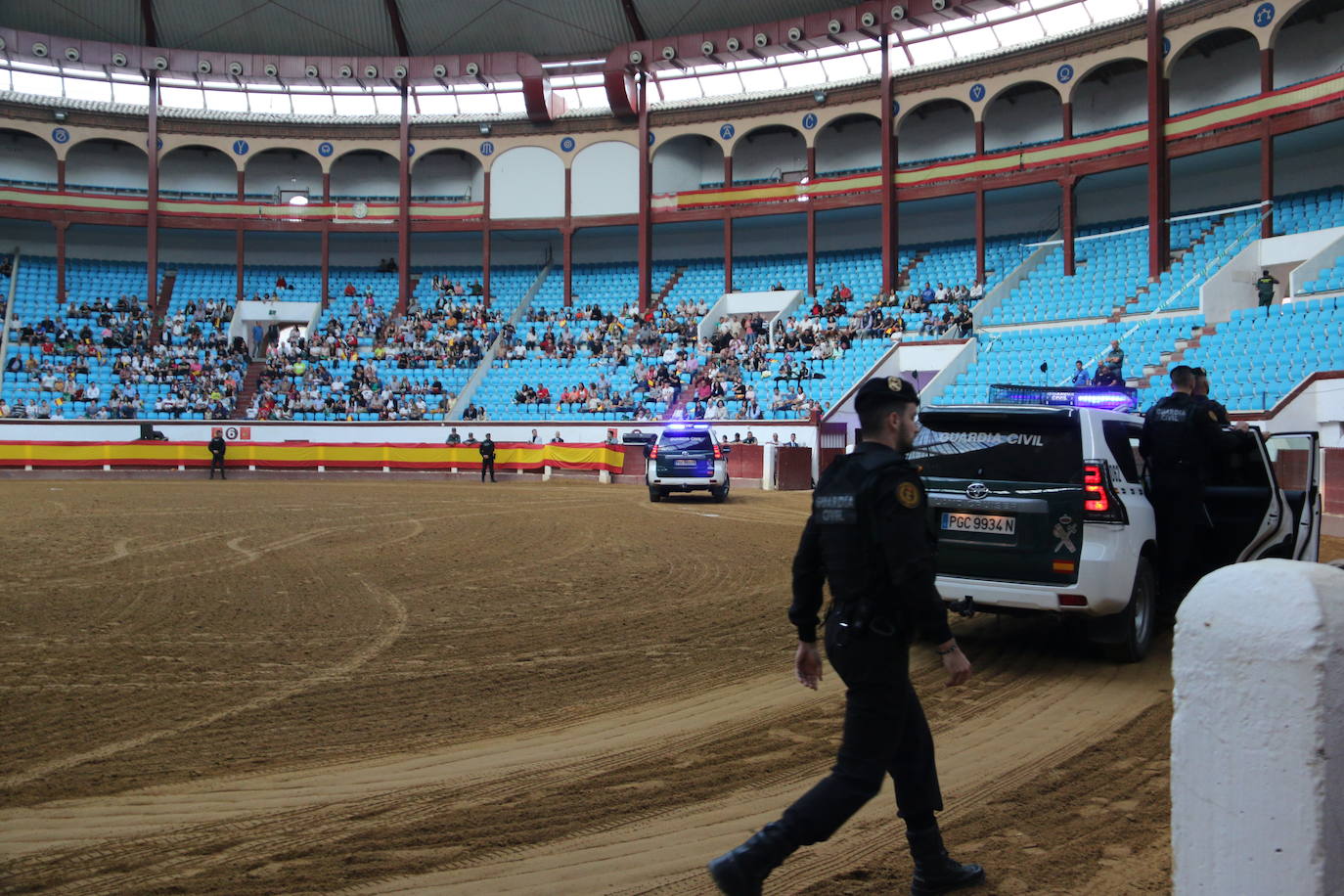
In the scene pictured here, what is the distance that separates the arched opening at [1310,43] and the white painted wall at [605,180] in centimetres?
2523

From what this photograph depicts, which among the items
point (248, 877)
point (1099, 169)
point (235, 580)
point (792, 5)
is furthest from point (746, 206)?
point (248, 877)

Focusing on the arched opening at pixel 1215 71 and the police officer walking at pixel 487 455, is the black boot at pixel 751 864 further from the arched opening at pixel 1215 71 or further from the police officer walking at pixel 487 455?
the arched opening at pixel 1215 71

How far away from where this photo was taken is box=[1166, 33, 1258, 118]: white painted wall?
118ft

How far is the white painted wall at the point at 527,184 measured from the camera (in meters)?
47.1

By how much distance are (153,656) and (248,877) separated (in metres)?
4.21

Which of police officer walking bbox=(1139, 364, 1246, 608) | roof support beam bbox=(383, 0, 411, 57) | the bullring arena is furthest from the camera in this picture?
roof support beam bbox=(383, 0, 411, 57)

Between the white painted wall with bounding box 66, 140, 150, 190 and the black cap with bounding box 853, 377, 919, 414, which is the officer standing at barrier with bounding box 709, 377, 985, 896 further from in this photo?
the white painted wall with bounding box 66, 140, 150, 190

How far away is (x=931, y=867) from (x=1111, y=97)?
4195cm

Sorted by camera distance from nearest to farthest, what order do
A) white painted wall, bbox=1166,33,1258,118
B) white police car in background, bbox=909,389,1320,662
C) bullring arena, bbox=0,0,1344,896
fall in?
bullring arena, bbox=0,0,1344,896
white police car in background, bbox=909,389,1320,662
white painted wall, bbox=1166,33,1258,118

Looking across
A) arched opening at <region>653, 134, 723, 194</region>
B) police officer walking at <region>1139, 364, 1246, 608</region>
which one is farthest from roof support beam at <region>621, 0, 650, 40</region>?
police officer walking at <region>1139, 364, 1246, 608</region>

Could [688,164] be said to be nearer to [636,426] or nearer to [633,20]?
[633,20]

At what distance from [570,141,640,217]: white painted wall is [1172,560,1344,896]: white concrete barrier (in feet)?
148

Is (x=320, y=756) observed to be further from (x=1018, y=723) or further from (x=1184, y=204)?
(x=1184, y=204)

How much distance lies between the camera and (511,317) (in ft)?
151
